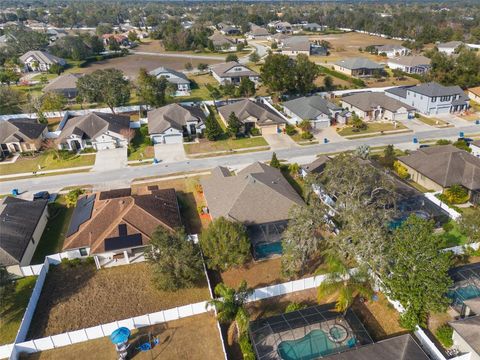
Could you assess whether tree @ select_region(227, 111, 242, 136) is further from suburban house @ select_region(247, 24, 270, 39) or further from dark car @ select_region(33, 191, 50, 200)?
suburban house @ select_region(247, 24, 270, 39)

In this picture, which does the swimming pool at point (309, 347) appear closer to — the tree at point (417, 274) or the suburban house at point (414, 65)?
the tree at point (417, 274)

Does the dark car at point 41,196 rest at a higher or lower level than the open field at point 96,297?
higher

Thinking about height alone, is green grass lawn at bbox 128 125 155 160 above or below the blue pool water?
above

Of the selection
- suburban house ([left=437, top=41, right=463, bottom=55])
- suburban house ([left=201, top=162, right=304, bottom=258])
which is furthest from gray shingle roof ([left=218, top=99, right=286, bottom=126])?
suburban house ([left=437, top=41, right=463, bottom=55])

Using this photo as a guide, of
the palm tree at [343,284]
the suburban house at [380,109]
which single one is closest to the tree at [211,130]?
the suburban house at [380,109]

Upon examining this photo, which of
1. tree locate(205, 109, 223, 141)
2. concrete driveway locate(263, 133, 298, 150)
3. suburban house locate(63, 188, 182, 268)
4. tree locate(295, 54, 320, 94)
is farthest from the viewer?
tree locate(295, 54, 320, 94)

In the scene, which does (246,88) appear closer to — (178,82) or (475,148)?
(178,82)
